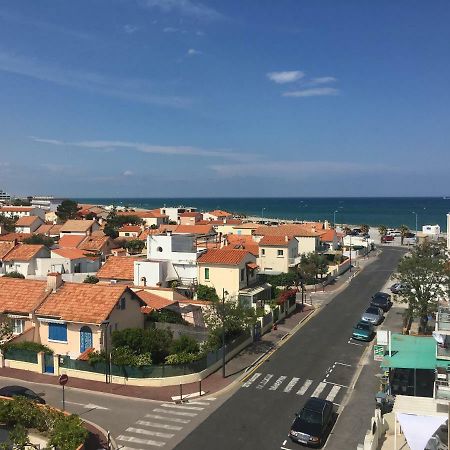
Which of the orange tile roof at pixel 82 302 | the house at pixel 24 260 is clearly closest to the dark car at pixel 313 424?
the orange tile roof at pixel 82 302

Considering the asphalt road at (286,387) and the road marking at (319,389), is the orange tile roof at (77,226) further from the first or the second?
the road marking at (319,389)

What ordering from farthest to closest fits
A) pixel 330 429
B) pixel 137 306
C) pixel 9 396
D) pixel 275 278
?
pixel 275 278
pixel 137 306
pixel 9 396
pixel 330 429

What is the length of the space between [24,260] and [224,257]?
2868 centimetres

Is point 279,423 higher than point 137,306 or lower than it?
lower

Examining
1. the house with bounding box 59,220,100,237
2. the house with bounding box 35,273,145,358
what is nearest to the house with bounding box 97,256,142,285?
the house with bounding box 35,273,145,358

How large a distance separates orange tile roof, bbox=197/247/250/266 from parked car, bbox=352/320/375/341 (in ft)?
41.2

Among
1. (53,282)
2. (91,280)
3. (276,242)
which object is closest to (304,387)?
(53,282)

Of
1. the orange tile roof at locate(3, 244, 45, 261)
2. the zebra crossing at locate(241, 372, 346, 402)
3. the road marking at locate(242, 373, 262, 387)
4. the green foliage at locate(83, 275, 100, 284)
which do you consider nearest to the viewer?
the zebra crossing at locate(241, 372, 346, 402)

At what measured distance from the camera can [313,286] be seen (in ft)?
188

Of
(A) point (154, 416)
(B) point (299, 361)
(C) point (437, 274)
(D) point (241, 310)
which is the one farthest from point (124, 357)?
(C) point (437, 274)

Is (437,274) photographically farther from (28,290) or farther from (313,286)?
(28,290)

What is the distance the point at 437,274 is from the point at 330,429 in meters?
18.8

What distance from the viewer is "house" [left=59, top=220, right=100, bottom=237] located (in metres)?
97.1

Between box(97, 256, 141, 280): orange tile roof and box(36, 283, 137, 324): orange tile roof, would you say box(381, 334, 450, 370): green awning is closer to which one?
box(36, 283, 137, 324): orange tile roof
